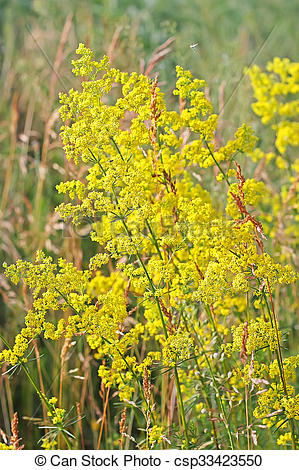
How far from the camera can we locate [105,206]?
2.25ft

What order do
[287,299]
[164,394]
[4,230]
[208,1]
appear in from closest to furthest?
[164,394], [208,1], [287,299], [4,230]

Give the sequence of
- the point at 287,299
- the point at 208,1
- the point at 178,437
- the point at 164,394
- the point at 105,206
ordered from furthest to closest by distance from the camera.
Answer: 1. the point at 287,299
2. the point at 208,1
3. the point at 164,394
4. the point at 178,437
5. the point at 105,206

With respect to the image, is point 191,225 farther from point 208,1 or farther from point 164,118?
point 208,1

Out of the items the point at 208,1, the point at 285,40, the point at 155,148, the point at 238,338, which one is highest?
the point at 208,1

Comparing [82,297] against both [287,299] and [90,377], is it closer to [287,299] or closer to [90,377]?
[90,377]

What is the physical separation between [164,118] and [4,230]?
818mm

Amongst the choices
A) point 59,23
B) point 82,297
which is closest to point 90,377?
point 82,297

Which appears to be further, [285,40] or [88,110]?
[285,40]

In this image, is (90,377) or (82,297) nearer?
(82,297)

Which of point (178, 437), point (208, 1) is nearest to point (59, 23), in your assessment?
point (208, 1)

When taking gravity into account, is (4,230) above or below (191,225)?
above

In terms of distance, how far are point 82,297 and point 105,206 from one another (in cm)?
12

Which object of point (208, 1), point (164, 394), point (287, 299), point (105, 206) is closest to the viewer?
point (105, 206)

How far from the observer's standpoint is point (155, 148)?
73cm
